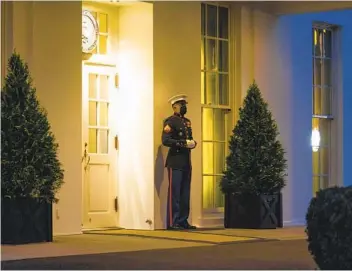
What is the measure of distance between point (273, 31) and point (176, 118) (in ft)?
10.4

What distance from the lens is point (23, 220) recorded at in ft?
36.7

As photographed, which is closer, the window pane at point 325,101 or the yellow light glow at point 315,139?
the yellow light glow at point 315,139

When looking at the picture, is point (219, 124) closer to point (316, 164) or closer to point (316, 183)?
point (316, 164)

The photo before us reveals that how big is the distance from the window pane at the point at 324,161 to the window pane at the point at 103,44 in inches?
207

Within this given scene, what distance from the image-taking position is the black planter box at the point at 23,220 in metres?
11.1

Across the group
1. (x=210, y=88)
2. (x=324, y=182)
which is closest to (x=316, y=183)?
(x=324, y=182)

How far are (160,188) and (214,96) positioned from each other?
7.30 feet

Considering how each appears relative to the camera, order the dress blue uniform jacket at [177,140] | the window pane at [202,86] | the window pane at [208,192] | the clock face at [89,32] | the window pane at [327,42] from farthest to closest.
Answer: the window pane at [327,42] < the window pane at [208,192] < the window pane at [202,86] < the dress blue uniform jacket at [177,140] < the clock face at [89,32]

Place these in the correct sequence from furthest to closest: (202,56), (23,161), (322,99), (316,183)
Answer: (322,99) < (316,183) < (202,56) < (23,161)

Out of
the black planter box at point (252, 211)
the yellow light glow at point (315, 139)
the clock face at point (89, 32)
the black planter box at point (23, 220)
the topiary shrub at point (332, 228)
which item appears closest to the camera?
the topiary shrub at point (332, 228)

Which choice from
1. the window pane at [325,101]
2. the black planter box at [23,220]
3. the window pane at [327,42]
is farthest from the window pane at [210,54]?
the black planter box at [23,220]

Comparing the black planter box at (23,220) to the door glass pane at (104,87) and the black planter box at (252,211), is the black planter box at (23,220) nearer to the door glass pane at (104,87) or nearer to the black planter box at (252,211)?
the door glass pane at (104,87)

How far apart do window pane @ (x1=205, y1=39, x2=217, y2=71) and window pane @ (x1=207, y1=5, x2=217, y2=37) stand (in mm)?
147

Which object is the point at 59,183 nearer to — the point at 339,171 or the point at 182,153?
the point at 182,153
